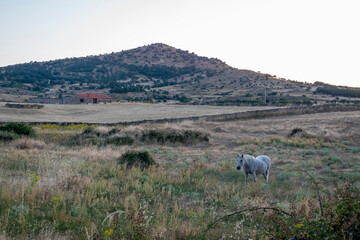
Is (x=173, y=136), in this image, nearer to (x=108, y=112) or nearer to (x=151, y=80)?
(x=108, y=112)

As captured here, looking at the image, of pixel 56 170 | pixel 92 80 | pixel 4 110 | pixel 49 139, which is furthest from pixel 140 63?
pixel 56 170

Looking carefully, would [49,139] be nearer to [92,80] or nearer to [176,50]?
[92,80]

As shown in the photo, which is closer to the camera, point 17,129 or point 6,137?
point 6,137

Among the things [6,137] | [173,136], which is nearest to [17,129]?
[6,137]

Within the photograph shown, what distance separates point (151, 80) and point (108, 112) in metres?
78.4

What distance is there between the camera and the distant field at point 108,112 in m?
47.7

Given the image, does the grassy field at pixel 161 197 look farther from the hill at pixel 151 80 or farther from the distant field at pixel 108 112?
the hill at pixel 151 80

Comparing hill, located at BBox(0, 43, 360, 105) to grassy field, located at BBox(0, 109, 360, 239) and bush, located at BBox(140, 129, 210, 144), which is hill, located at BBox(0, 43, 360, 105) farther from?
grassy field, located at BBox(0, 109, 360, 239)

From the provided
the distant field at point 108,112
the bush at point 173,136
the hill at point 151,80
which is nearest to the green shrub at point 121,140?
the bush at point 173,136

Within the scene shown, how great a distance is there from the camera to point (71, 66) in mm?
152875

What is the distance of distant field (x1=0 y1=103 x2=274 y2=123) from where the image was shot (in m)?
47.7

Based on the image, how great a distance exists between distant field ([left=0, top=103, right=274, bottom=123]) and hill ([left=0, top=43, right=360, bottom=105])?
77.5 ft

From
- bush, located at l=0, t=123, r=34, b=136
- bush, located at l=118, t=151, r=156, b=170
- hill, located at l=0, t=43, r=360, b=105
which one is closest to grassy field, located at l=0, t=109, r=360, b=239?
bush, located at l=118, t=151, r=156, b=170

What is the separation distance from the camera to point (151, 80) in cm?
13688
